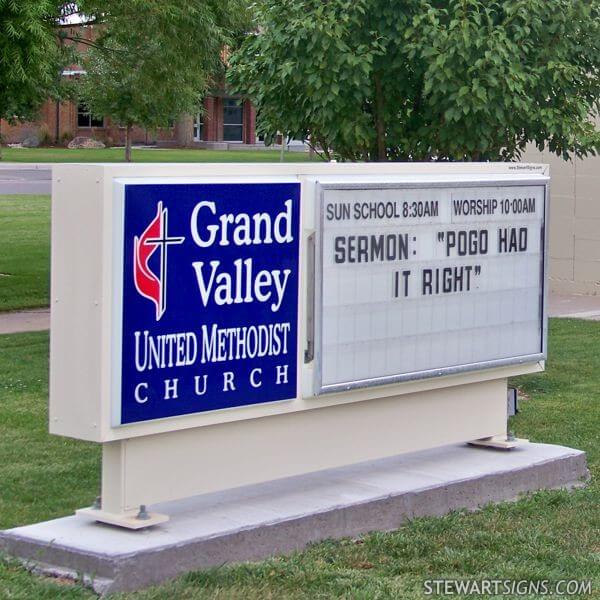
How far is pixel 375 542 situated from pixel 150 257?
1.85 meters

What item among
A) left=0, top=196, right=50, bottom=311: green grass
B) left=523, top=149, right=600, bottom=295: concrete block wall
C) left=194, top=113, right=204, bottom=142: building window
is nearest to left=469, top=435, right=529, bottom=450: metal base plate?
left=0, top=196, right=50, bottom=311: green grass

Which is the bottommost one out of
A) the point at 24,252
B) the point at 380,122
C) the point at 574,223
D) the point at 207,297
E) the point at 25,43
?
the point at 24,252

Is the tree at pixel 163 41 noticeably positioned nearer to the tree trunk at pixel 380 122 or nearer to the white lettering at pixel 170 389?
the tree trunk at pixel 380 122

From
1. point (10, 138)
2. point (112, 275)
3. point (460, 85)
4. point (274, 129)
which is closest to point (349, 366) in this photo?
point (112, 275)

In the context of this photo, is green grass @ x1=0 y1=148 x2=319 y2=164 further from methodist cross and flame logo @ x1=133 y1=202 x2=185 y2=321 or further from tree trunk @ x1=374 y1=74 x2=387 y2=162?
methodist cross and flame logo @ x1=133 y1=202 x2=185 y2=321

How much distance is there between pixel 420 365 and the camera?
7195 mm

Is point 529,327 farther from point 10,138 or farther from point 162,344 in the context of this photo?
point 10,138

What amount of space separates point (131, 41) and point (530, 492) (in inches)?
361

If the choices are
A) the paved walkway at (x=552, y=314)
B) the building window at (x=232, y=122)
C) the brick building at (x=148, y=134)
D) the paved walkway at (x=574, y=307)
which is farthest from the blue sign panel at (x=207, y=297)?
the building window at (x=232, y=122)

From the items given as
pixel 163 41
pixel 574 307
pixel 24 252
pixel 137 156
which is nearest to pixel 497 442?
pixel 163 41

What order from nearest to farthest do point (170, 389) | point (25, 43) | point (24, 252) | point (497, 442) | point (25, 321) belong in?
Result: point (170, 389) < point (497, 442) < point (25, 43) < point (25, 321) < point (24, 252)

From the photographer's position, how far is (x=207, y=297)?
6.04 meters

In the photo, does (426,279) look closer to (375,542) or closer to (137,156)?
(375,542)

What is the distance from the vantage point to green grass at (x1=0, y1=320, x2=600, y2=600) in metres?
5.60
